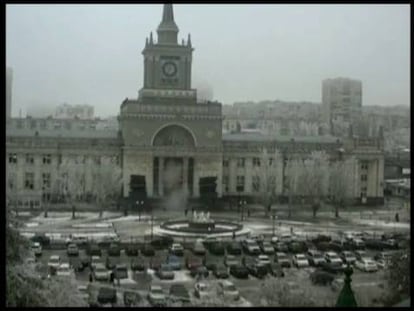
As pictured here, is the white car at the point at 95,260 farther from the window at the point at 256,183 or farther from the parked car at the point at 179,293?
the window at the point at 256,183

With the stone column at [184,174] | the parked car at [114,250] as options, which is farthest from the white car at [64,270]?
the stone column at [184,174]

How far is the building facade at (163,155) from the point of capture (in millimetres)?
29734

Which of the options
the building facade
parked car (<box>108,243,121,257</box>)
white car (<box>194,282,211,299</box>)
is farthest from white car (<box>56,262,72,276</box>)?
the building facade

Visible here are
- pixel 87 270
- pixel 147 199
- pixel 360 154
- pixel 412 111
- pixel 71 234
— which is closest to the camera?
pixel 412 111

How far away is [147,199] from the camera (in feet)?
96.1

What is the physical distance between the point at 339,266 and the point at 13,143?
58.2 feet

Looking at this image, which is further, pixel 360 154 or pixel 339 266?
pixel 360 154

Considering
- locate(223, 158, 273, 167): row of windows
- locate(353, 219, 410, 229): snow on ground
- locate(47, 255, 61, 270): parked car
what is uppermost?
locate(223, 158, 273, 167): row of windows

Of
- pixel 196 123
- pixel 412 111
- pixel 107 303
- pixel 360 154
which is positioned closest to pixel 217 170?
pixel 196 123

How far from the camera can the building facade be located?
29734 mm

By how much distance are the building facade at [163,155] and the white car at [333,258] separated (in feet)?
41.5

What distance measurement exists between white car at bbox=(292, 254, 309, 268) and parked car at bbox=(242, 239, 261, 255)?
1449 mm

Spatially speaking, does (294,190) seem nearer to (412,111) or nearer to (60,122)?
(412,111)

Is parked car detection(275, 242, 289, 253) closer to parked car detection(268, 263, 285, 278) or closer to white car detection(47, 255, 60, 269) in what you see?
parked car detection(268, 263, 285, 278)
